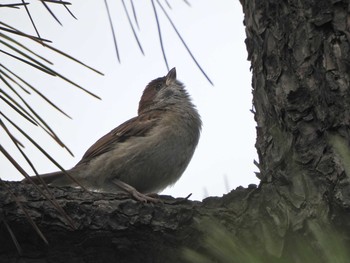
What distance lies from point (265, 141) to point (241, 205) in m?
0.28

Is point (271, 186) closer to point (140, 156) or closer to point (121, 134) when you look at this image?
point (140, 156)

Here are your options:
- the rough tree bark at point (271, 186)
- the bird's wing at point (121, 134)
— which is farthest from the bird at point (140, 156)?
the rough tree bark at point (271, 186)

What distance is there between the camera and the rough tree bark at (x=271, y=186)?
2299 mm

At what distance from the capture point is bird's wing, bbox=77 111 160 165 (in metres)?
5.88

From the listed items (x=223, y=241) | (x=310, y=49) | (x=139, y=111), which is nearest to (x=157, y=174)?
(x=139, y=111)

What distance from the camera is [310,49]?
2.47 metres

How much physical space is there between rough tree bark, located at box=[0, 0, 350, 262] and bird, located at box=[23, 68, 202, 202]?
96.1 inches

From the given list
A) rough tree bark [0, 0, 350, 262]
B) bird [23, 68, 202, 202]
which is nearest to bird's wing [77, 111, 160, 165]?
bird [23, 68, 202, 202]

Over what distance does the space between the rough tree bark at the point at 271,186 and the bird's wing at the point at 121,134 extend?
296 centimetres

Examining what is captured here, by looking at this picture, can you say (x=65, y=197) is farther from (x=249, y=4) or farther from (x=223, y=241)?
(x=223, y=241)

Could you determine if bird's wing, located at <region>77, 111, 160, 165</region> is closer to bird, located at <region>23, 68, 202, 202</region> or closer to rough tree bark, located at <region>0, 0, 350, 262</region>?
bird, located at <region>23, 68, 202, 202</region>

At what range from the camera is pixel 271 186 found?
2.46 meters

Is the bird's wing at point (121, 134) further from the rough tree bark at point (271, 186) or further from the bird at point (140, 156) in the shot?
the rough tree bark at point (271, 186)

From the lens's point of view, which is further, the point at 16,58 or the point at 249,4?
the point at 249,4
